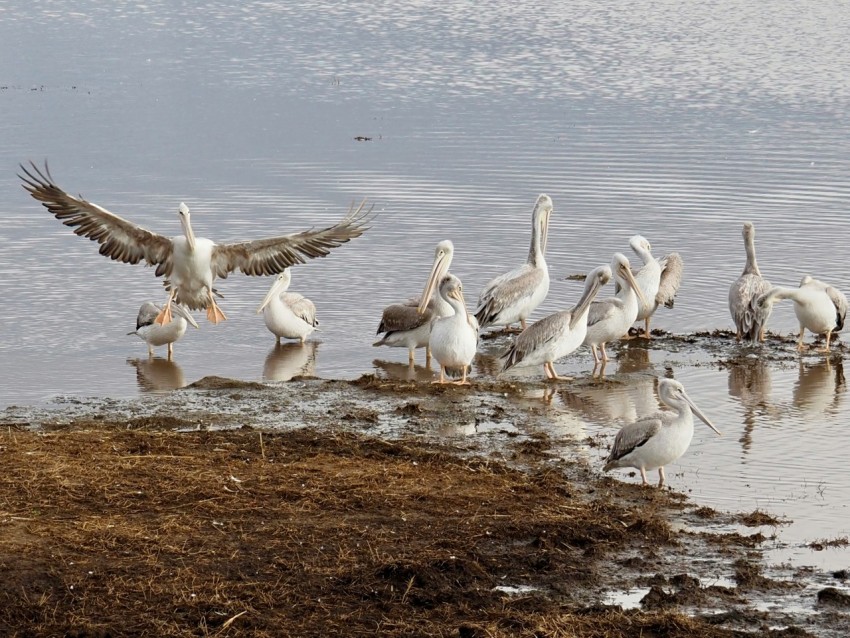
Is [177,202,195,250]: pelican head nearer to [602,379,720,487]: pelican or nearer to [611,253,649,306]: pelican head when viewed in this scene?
[611,253,649,306]: pelican head

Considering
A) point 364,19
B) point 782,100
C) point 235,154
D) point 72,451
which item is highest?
point 364,19

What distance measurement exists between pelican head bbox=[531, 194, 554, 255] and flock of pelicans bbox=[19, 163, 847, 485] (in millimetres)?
608

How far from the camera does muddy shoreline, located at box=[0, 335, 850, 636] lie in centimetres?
642

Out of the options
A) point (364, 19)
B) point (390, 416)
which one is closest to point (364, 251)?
point (390, 416)

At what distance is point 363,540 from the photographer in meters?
7.34

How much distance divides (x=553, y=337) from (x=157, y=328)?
144 inches

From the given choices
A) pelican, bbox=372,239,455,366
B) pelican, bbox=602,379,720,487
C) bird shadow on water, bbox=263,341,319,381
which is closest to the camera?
pelican, bbox=602,379,720,487

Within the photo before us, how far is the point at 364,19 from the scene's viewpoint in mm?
39500

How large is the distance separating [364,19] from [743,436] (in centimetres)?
3108

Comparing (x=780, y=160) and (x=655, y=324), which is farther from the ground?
(x=780, y=160)

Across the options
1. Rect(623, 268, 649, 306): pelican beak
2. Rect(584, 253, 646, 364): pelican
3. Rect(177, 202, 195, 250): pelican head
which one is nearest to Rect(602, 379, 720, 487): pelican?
Rect(584, 253, 646, 364): pelican

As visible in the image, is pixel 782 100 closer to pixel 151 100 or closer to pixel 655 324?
pixel 151 100

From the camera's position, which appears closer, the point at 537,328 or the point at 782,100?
the point at 537,328

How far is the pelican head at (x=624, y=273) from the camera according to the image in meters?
12.8
